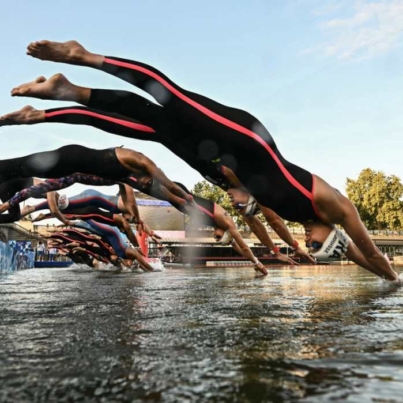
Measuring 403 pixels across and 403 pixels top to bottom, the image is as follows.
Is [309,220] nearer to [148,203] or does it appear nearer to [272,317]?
[272,317]

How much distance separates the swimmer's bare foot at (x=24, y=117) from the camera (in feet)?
19.1

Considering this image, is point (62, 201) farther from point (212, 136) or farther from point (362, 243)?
point (362, 243)

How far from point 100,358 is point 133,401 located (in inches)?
21.2

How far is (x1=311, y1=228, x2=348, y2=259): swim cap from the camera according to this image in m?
4.88

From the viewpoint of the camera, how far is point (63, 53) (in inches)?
176

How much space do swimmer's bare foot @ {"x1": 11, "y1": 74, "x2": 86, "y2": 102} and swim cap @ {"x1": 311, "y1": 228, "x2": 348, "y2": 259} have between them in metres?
2.87

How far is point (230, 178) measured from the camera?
5.93m

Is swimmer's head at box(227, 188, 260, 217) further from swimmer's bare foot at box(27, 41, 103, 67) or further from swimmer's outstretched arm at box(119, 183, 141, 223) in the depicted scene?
swimmer's outstretched arm at box(119, 183, 141, 223)

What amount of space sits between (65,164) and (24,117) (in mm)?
1018

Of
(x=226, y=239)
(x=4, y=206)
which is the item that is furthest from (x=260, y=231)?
(x=4, y=206)

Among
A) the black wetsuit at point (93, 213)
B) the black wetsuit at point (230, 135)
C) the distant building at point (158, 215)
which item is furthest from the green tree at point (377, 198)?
the black wetsuit at point (230, 135)

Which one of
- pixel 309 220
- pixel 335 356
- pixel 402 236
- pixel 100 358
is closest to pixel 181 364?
pixel 100 358

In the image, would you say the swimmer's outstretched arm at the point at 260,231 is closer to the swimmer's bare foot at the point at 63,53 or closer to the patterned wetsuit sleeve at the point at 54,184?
the patterned wetsuit sleeve at the point at 54,184

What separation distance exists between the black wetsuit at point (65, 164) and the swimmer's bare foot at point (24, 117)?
0.80 m
